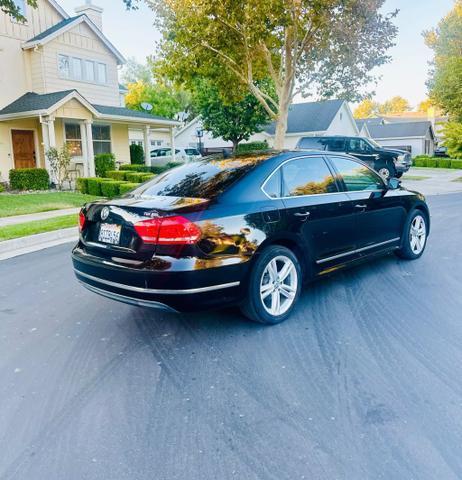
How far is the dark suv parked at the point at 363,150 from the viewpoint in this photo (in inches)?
752

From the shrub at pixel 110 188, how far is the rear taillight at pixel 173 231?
1088 centimetres

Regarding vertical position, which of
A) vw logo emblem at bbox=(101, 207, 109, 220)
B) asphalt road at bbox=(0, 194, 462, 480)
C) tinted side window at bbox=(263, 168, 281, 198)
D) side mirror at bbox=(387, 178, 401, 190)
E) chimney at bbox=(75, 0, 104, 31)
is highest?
chimney at bbox=(75, 0, 104, 31)

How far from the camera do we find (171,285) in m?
3.70

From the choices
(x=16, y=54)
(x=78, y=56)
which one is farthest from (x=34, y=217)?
(x=78, y=56)

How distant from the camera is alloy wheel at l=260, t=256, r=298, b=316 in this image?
14.2 ft

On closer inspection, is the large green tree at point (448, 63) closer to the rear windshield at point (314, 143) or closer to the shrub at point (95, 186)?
the rear windshield at point (314, 143)

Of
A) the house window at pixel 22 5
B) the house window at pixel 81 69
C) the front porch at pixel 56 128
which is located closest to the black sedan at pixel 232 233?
the front porch at pixel 56 128

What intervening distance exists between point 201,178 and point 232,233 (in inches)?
32.9

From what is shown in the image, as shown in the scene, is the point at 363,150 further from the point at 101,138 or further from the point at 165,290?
the point at 165,290

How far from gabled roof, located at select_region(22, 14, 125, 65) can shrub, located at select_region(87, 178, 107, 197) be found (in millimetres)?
7710

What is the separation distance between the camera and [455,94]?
29.5 meters

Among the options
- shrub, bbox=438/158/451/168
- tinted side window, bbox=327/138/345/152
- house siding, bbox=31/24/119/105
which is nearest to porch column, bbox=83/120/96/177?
house siding, bbox=31/24/119/105

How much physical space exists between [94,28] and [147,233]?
2089 centimetres

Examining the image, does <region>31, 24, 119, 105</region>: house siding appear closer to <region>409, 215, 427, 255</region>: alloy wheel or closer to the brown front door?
the brown front door
